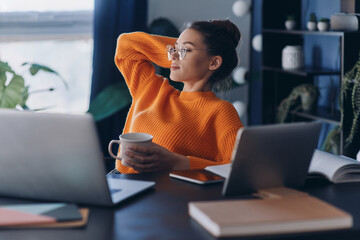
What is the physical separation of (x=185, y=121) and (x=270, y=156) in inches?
30.5

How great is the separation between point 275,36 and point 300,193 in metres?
2.70

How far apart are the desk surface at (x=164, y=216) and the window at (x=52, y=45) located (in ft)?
8.05

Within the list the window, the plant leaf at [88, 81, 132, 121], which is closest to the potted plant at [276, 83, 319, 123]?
the plant leaf at [88, 81, 132, 121]

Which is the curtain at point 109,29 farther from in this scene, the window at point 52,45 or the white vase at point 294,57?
the white vase at point 294,57

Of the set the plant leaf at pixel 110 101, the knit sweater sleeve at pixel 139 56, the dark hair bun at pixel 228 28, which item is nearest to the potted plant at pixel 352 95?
the dark hair bun at pixel 228 28

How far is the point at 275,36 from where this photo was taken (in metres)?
3.87

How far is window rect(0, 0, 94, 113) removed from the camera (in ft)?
12.1

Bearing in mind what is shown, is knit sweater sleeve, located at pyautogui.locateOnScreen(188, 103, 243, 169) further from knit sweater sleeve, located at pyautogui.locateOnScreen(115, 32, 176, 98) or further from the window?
A: the window

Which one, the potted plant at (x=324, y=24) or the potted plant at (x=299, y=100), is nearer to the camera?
the potted plant at (x=324, y=24)

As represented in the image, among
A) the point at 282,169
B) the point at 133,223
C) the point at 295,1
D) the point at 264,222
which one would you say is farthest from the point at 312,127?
the point at 295,1

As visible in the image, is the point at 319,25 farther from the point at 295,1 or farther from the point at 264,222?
the point at 264,222

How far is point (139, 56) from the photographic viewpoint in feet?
7.58

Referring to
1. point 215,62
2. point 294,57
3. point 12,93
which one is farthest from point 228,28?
point 294,57

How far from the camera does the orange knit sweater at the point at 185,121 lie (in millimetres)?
1964
